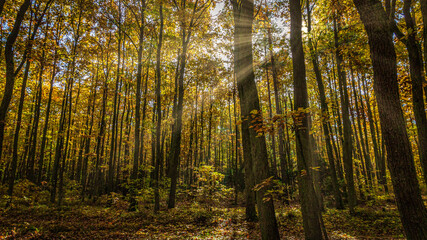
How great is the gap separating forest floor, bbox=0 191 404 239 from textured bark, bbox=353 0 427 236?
4.77 metres

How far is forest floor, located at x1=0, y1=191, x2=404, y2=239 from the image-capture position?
6.36 metres

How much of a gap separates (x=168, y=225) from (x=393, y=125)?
8004 mm

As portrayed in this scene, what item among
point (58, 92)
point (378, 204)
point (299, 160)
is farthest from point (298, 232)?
point (58, 92)

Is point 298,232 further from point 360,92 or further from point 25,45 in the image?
point 360,92

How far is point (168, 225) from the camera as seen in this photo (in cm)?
795

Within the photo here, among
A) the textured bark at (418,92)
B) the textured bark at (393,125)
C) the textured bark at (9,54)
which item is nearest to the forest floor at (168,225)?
the textured bark at (9,54)

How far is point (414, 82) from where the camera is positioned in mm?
4418

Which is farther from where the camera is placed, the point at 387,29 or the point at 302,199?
the point at 302,199

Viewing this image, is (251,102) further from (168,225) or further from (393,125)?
(168,225)

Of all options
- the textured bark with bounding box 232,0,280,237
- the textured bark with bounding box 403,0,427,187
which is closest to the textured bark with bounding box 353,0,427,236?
the textured bark with bounding box 232,0,280,237

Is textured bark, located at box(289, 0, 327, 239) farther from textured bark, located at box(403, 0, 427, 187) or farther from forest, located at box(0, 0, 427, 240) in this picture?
textured bark, located at box(403, 0, 427, 187)

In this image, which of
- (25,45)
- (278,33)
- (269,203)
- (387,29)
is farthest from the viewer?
(278,33)

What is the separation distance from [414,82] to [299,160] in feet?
11.0

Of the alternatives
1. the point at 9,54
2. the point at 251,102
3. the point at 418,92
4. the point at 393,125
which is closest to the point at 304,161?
the point at 393,125
